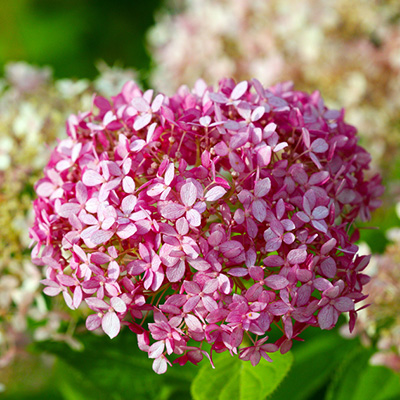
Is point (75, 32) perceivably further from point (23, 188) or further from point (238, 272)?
point (238, 272)

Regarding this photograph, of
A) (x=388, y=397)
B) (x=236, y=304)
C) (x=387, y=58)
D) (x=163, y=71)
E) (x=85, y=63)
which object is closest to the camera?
(x=236, y=304)

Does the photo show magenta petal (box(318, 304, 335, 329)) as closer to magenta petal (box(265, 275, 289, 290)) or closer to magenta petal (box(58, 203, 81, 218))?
magenta petal (box(265, 275, 289, 290))

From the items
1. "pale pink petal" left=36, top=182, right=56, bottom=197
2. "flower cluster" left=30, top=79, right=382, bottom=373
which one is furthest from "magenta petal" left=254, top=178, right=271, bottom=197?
"pale pink petal" left=36, top=182, right=56, bottom=197

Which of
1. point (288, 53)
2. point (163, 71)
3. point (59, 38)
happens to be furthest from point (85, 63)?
point (288, 53)

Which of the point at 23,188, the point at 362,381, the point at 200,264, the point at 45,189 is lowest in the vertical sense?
the point at 362,381

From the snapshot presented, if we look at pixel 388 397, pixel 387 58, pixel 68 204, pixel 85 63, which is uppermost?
pixel 85 63

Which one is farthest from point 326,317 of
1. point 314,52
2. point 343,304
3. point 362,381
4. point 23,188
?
point 314,52

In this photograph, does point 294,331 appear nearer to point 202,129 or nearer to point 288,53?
point 202,129
